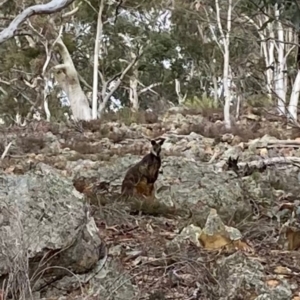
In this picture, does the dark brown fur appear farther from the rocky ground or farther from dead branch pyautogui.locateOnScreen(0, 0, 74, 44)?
dead branch pyautogui.locateOnScreen(0, 0, 74, 44)

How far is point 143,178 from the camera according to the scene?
684 centimetres

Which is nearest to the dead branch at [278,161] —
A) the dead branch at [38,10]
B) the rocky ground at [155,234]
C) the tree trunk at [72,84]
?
the rocky ground at [155,234]

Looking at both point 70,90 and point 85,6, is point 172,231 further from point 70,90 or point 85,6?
point 85,6

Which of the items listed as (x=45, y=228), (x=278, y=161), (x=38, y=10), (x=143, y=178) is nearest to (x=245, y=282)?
(x=45, y=228)

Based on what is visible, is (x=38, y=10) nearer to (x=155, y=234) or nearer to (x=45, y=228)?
(x=155, y=234)

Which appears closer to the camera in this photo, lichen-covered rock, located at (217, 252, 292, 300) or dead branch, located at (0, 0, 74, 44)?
lichen-covered rock, located at (217, 252, 292, 300)

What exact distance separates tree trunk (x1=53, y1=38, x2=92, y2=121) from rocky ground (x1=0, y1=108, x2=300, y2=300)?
10.6 m

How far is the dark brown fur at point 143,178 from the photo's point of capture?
21.9 ft

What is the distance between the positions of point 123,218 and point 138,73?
22148mm

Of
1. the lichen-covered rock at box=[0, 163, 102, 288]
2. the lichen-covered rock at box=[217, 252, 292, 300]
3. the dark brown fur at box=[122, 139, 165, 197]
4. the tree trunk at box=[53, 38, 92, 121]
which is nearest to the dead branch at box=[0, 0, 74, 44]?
the lichen-covered rock at box=[0, 163, 102, 288]

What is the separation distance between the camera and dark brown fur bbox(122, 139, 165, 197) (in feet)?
21.9

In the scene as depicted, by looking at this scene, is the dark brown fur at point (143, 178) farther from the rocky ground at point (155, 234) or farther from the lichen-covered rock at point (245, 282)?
the lichen-covered rock at point (245, 282)

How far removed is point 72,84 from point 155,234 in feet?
49.3

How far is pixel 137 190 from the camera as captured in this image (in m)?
6.60
